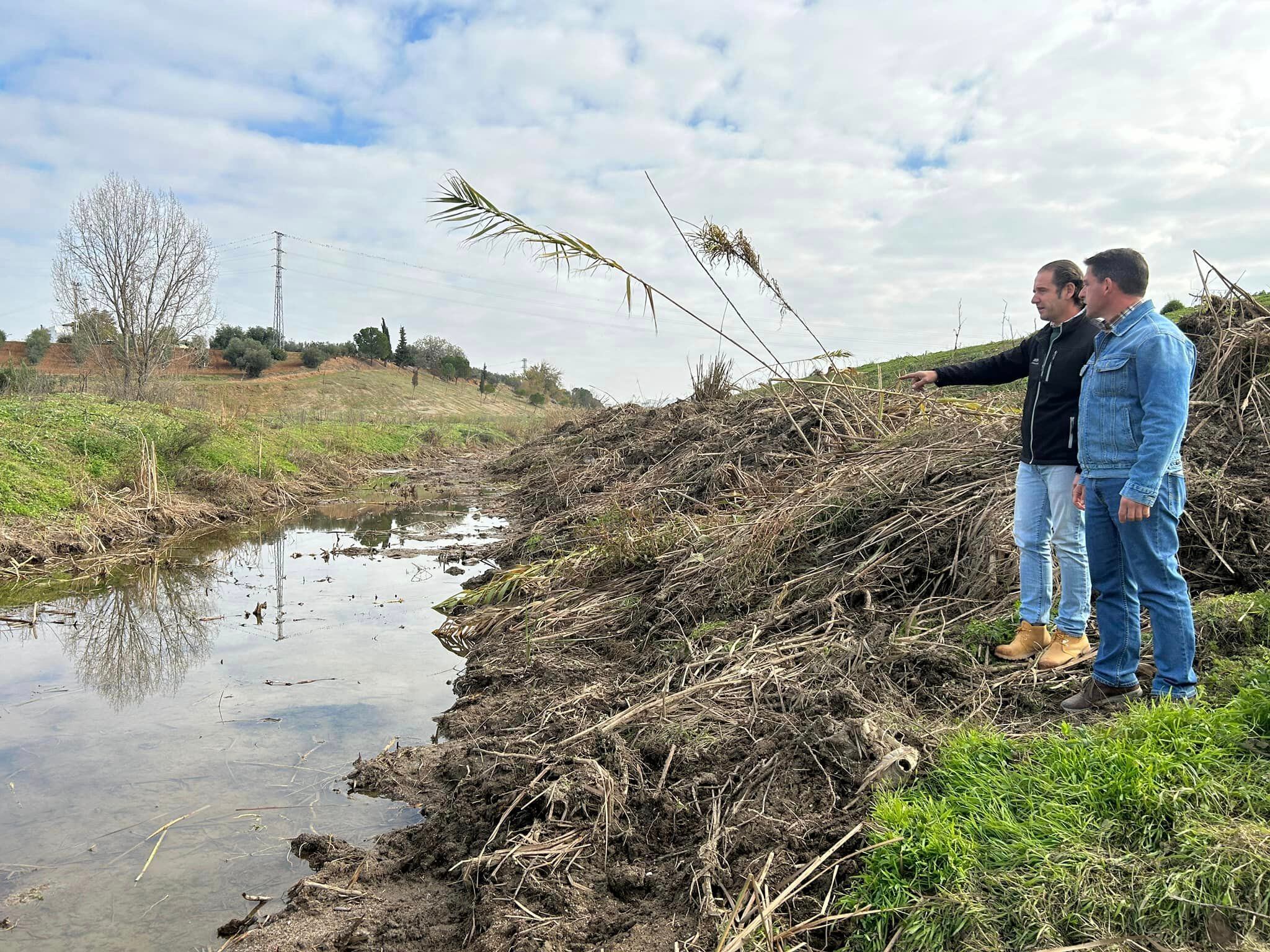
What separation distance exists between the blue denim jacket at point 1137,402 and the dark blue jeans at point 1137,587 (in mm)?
112

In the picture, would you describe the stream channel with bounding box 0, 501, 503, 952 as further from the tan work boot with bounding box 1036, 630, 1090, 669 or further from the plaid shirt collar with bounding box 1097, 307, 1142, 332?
the plaid shirt collar with bounding box 1097, 307, 1142, 332

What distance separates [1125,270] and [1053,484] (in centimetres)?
107

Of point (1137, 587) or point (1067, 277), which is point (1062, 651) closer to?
point (1137, 587)

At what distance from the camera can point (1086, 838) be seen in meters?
2.33

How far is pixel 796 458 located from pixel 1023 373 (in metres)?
3.67

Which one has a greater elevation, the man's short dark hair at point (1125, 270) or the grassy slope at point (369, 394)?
the grassy slope at point (369, 394)

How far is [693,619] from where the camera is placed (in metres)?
5.33

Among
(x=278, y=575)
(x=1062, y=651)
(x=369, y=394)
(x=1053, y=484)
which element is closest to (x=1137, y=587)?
(x=1062, y=651)

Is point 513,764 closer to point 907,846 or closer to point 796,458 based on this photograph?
point 907,846

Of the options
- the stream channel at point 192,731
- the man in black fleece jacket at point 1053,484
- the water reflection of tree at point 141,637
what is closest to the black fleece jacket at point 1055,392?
the man in black fleece jacket at point 1053,484

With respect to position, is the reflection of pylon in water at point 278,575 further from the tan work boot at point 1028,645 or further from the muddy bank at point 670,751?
the tan work boot at point 1028,645

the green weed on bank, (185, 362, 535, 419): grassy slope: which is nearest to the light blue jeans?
the green weed on bank

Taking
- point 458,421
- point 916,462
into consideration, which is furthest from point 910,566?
point 458,421

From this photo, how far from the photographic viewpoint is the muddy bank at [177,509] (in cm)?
890
